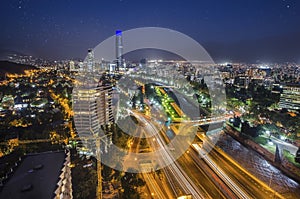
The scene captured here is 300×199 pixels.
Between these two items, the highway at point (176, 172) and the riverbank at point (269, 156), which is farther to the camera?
the riverbank at point (269, 156)

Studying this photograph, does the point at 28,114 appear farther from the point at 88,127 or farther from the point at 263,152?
the point at 263,152

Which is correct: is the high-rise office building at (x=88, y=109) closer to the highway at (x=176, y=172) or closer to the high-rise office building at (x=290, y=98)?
the highway at (x=176, y=172)

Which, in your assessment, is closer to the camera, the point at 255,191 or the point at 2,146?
the point at 255,191

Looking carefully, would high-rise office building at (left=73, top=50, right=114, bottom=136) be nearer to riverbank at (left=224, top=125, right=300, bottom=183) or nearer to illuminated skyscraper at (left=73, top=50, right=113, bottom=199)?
illuminated skyscraper at (left=73, top=50, right=113, bottom=199)

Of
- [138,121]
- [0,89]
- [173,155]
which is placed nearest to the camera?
[173,155]

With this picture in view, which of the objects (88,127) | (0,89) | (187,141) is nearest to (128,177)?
(187,141)

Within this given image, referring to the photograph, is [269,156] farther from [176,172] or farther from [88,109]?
[88,109]

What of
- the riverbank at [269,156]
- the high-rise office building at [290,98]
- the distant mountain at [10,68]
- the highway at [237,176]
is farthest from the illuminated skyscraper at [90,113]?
the distant mountain at [10,68]

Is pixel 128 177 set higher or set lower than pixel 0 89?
lower

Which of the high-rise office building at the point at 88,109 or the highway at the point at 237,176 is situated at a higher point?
the high-rise office building at the point at 88,109
